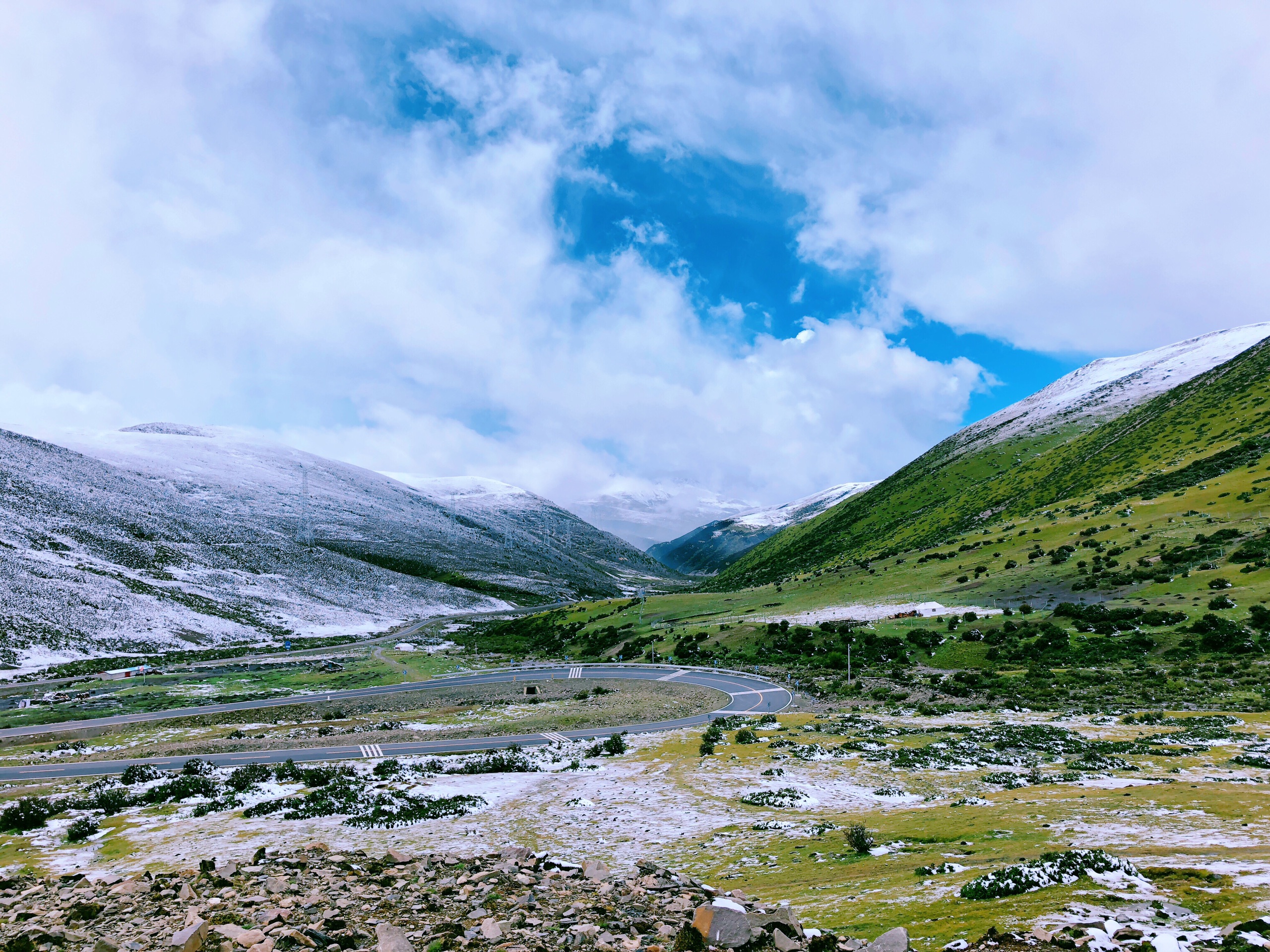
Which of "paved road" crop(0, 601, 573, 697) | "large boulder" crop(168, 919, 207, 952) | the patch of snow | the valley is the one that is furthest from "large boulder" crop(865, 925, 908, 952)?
"paved road" crop(0, 601, 573, 697)

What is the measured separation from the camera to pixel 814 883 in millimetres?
12539

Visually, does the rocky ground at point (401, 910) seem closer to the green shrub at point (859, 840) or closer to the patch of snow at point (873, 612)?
the green shrub at point (859, 840)

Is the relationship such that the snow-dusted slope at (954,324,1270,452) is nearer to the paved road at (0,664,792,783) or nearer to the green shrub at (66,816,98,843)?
the paved road at (0,664,792,783)

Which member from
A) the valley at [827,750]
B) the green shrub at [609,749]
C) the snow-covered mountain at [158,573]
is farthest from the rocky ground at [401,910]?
the snow-covered mountain at [158,573]

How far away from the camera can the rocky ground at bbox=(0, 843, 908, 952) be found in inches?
370

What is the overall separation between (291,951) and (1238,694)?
47.9 meters

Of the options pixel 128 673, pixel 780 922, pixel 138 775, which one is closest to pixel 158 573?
pixel 128 673

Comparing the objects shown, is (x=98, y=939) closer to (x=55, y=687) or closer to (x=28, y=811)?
(x=28, y=811)

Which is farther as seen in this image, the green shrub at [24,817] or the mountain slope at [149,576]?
the mountain slope at [149,576]

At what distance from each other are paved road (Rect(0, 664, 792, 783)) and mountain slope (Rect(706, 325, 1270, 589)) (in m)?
63.1

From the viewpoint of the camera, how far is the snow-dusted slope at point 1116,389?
497ft

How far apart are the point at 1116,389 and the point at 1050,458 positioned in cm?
6018

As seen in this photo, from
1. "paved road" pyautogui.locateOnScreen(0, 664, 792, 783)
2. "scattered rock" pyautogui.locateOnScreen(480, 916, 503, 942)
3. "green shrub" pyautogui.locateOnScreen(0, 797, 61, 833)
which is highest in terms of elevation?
"scattered rock" pyautogui.locateOnScreen(480, 916, 503, 942)

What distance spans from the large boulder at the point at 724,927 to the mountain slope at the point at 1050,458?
107m
